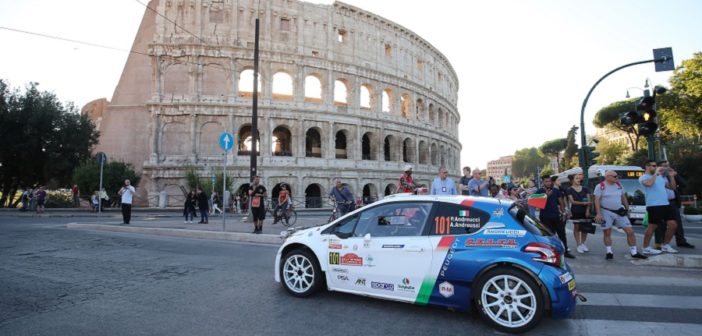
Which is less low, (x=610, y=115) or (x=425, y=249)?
(x=610, y=115)

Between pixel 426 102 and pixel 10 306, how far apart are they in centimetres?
3880

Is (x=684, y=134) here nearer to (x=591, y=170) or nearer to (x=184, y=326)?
(x=591, y=170)

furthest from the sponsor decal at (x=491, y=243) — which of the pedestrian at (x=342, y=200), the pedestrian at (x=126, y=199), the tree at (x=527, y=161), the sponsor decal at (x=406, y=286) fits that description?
the tree at (x=527, y=161)

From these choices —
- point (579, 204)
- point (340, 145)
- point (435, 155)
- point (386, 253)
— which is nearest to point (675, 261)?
point (579, 204)

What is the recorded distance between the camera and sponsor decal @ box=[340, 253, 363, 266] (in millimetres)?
4273

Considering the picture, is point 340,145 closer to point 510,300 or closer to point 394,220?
point 394,220

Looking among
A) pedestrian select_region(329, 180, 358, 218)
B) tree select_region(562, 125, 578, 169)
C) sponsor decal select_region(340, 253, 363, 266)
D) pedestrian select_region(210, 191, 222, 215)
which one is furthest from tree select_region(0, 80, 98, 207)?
tree select_region(562, 125, 578, 169)

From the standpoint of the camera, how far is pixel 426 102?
39875 mm

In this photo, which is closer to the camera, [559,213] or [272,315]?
[272,315]

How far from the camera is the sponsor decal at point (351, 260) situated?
14.0 feet

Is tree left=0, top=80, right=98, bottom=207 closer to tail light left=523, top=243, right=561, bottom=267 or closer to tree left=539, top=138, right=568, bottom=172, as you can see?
tail light left=523, top=243, right=561, bottom=267

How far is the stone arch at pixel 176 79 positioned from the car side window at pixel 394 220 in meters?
29.4

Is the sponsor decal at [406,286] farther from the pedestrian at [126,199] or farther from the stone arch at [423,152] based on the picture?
the stone arch at [423,152]

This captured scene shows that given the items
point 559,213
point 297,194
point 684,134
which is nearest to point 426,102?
point 297,194
